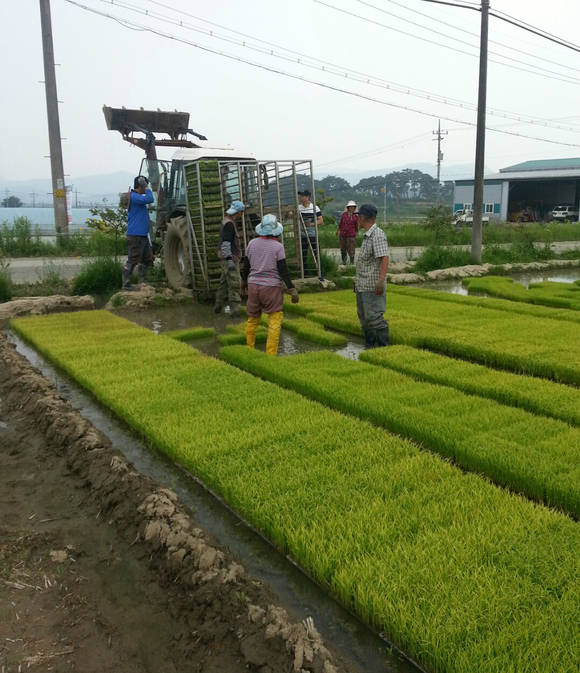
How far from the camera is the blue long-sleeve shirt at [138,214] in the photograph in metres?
9.59

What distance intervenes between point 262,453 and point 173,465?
2.14ft

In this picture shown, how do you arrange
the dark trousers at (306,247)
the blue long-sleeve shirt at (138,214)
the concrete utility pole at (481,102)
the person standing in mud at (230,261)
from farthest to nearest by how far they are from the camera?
1. the concrete utility pole at (481,102)
2. the dark trousers at (306,247)
3. the blue long-sleeve shirt at (138,214)
4. the person standing in mud at (230,261)

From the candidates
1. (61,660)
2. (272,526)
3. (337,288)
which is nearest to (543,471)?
(272,526)

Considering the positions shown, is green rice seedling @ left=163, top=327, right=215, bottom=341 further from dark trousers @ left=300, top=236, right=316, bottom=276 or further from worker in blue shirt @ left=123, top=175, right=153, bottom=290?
dark trousers @ left=300, top=236, right=316, bottom=276

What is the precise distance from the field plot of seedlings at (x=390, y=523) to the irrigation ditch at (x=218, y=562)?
3.8 inches

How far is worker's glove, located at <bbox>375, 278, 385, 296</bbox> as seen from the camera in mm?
6508

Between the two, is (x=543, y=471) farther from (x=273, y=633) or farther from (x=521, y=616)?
(x=273, y=633)

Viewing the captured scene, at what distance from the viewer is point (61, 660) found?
2238 mm

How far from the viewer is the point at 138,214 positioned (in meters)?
9.77

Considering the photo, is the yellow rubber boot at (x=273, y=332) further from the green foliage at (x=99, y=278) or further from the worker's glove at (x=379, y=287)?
the green foliage at (x=99, y=278)

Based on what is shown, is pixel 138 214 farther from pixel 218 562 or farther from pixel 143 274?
pixel 218 562

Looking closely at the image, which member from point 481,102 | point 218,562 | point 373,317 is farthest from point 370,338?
point 481,102

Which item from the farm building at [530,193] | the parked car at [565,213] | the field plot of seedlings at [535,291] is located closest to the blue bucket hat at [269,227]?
the field plot of seedlings at [535,291]

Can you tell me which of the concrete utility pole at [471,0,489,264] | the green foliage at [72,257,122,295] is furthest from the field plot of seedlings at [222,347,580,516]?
the concrete utility pole at [471,0,489,264]
